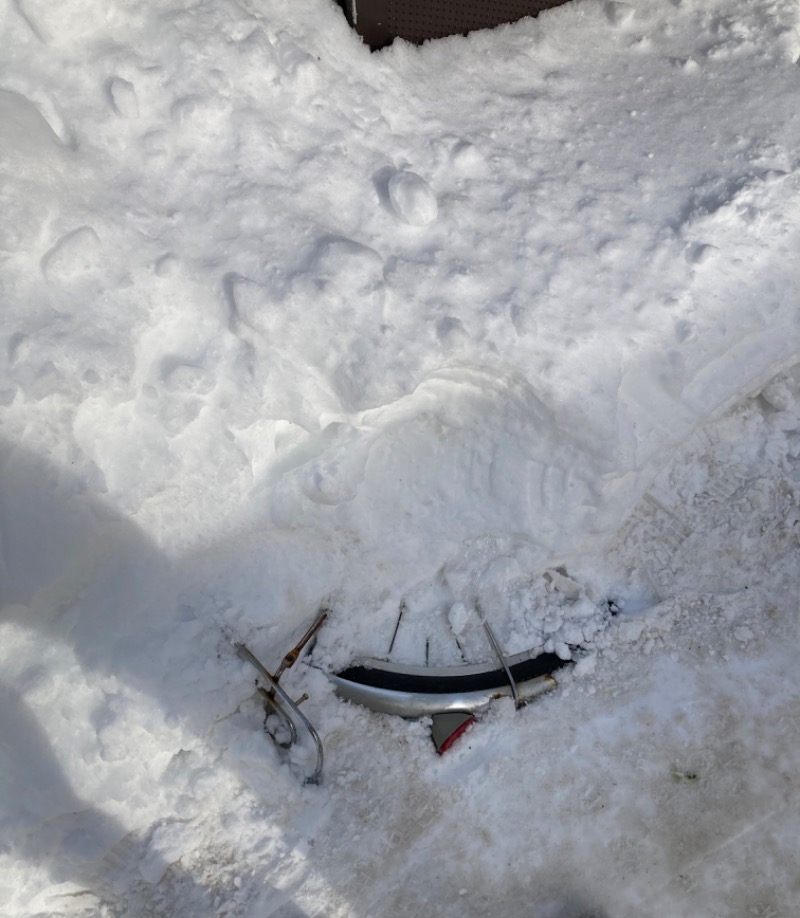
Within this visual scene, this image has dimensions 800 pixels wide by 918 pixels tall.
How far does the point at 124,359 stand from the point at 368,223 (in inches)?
41.9

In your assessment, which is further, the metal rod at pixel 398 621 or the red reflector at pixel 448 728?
the metal rod at pixel 398 621

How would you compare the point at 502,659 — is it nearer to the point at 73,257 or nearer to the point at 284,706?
the point at 284,706

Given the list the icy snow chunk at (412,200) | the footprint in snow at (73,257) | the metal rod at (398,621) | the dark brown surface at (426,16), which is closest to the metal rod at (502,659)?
the metal rod at (398,621)

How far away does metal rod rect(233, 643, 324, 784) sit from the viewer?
277 centimetres

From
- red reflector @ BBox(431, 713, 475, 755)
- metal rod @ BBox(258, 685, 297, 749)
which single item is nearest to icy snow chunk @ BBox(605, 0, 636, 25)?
red reflector @ BBox(431, 713, 475, 755)

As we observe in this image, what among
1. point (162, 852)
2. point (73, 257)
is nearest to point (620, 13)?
point (73, 257)

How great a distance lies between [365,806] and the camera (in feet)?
9.20

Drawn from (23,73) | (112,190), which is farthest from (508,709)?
(23,73)

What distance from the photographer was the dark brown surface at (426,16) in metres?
3.00

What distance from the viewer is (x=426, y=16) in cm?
314

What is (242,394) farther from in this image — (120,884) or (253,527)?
(120,884)

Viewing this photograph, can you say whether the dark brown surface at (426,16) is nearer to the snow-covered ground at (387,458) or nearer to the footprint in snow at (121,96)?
the snow-covered ground at (387,458)

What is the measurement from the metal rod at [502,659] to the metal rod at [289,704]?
0.82 m

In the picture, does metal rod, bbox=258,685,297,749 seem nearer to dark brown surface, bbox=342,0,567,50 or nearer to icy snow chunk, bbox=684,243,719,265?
icy snow chunk, bbox=684,243,719,265
